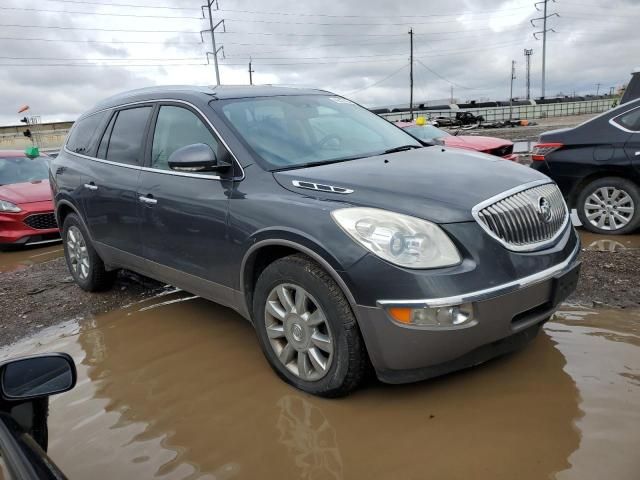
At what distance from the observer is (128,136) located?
14.6ft

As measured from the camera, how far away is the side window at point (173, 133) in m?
3.69

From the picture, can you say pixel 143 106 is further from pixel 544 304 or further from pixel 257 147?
pixel 544 304

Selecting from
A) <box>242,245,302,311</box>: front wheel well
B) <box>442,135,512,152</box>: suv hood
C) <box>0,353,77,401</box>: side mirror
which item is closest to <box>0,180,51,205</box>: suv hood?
<box>242,245,302,311</box>: front wheel well

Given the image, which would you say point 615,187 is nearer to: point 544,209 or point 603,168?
point 603,168

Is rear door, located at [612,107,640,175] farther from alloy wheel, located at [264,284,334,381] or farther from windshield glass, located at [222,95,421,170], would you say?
alloy wheel, located at [264,284,334,381]

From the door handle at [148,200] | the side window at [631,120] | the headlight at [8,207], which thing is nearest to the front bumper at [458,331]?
the door handle at [148,200]

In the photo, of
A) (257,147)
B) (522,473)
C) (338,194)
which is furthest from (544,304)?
(257,147)

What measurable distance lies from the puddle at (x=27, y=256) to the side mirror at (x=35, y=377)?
20.1 ft

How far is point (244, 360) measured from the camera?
360cm

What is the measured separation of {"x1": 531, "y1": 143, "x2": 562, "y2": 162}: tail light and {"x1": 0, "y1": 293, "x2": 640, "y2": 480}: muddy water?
3225 millimetres

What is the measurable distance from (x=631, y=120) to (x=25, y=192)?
830cm

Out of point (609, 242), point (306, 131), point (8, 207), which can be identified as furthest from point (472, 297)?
point (8, 207)

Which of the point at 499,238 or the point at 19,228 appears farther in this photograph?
the point at 19,228

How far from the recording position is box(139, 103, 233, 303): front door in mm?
3418
